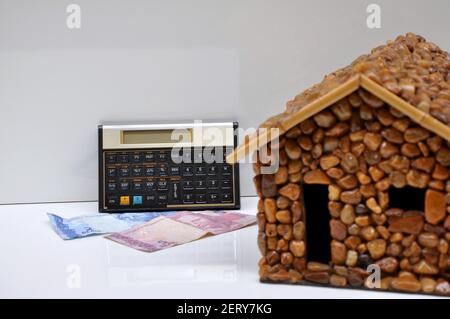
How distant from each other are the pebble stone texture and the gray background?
593mm

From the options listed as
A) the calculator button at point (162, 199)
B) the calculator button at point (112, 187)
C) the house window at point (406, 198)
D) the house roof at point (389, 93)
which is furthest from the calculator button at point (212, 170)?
the house window at point (406, 198)

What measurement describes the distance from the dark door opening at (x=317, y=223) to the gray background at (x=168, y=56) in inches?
24.0

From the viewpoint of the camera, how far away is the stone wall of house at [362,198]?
994 mm

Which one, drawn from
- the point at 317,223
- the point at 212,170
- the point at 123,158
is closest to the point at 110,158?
the point at 123,158

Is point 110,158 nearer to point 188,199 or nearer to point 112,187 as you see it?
point 112,187

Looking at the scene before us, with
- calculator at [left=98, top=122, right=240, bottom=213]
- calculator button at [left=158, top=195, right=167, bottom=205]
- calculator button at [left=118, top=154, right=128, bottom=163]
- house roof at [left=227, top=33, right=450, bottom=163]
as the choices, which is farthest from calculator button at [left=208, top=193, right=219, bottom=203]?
house roof at [left=227, top=33, right=450, bottom=163]

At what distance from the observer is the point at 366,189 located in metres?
1.02

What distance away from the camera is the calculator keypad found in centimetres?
158

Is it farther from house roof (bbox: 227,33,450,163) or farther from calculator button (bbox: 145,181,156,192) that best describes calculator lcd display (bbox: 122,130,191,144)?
house roof (bbox: 227,33,450,163)

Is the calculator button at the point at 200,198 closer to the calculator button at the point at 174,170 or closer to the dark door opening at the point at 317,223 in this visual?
the calculator button at the point at 174,170

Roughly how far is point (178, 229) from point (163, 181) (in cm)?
20

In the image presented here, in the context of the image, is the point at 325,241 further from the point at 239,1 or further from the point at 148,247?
the point at 239,1

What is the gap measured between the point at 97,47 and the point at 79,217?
42 centimetres

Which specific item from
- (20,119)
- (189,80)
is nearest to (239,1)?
(189,80)
